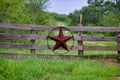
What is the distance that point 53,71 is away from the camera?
9.10 metres

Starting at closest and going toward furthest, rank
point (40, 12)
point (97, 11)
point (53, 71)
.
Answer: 1. point (53, 71)
2. point (40, 12)
3. point (97, 11)

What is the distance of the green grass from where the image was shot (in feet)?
25.2

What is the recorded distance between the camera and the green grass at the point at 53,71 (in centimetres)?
769

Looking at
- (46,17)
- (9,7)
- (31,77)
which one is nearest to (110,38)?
(31,77)

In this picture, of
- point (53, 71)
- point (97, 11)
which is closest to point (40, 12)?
point (53, 71)

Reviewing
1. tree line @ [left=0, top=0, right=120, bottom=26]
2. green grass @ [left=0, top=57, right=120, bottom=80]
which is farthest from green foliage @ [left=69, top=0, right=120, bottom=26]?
green grass @ [left=0, top=57, right=120, bottom=80]

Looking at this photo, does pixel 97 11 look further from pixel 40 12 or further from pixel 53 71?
Result: pixel 53 71

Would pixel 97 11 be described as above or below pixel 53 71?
above

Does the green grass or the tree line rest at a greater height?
the tree line

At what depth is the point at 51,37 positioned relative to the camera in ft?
39.5

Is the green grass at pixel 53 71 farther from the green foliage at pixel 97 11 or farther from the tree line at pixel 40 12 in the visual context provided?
the green foliage at pixel 97 11

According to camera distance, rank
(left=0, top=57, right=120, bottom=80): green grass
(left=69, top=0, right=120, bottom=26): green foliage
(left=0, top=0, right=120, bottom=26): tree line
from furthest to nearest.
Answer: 1. (left=69, top=0, right=120, bottom=26): green foliage
2. (left=0, top=0, right=120, bottom=26): tree line
3. (left=0, top=57, right=120, bottom=80): green grass

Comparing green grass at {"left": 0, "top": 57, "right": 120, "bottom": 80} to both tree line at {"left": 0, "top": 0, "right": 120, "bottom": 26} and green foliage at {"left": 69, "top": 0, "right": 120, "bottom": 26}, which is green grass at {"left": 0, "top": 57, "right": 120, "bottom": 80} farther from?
green foliage at {"left": 69, "top": 0, "right": 120, "bottom": 26}

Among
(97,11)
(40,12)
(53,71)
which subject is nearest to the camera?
(53,71)
